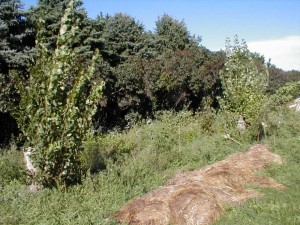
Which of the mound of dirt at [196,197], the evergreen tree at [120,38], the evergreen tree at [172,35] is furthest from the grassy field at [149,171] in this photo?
the evergreen tree at [172,35]

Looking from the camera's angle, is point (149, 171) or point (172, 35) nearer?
point (149, 171)

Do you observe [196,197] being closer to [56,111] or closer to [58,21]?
[56,111]

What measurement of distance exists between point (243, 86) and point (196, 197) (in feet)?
22.3

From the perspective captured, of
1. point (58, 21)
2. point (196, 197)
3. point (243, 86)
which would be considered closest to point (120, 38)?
point (58, 21)

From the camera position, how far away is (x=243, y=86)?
1112 cm

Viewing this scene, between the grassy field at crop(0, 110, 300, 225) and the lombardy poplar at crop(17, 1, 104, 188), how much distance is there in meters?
0.47

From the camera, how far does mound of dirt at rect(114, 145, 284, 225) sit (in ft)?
15.9

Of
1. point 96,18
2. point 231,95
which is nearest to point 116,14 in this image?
point 96,18

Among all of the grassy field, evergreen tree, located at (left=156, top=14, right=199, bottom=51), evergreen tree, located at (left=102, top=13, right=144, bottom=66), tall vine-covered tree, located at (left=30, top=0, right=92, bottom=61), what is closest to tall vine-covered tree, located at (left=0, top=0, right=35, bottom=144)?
tall vine-covered tree, located at (left=30, top=0, right=92, bottom=61)

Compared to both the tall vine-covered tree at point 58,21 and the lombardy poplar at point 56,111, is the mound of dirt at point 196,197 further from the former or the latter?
the tall vine-covered tree at point 58,21

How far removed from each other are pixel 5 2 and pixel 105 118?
257 inches

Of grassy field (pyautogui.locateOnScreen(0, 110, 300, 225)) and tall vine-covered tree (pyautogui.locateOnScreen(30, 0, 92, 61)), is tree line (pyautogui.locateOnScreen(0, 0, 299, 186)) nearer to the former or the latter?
tall vine-covered tree (pyautogui.locateOnScreen(30, 0, 92, 61))

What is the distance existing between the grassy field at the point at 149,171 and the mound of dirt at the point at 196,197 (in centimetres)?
23

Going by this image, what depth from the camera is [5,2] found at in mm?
13094
